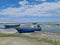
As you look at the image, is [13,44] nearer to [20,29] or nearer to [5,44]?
[5,44]

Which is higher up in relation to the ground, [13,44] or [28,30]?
[13,44]

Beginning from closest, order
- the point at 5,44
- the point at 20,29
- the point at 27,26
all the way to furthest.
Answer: the point at 5,44
the point at 20,29
the point at 27,26

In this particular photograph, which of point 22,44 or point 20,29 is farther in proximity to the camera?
point 20,29

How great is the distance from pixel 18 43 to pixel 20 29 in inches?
1487

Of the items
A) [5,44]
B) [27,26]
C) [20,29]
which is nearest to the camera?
[5,44]

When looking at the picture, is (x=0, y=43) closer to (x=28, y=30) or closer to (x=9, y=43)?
(x=9, y=43)

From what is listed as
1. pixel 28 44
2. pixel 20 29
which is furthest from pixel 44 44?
pixel 20 29

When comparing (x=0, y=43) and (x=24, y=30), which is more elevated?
(x=0, y=43)

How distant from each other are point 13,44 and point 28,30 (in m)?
40.1

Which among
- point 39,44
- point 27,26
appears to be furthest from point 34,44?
point 27,26

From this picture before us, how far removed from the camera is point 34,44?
842 inches

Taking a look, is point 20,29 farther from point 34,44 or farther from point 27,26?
point 34,44

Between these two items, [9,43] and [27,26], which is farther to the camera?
[27,26]

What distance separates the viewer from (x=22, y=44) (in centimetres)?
2094
